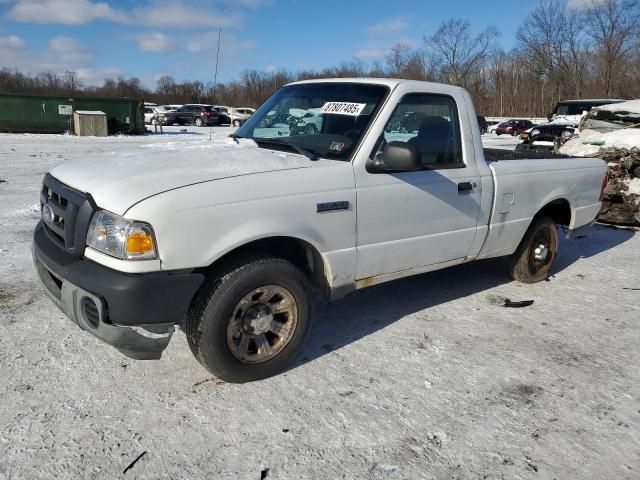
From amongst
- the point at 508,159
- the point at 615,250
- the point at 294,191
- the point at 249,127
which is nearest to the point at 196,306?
the point at 294,191

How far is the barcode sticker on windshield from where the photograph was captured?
3.78m

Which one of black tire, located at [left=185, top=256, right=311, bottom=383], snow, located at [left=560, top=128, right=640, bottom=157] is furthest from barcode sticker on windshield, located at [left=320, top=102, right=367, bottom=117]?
snow, located at [left=560, top=128, right=640, bottom=157]

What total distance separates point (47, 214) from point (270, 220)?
149 centimetres

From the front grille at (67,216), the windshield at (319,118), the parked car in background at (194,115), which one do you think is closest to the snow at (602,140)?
the windshield at (319,118)

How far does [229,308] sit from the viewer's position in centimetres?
304

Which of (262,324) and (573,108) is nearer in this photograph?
(262,324)

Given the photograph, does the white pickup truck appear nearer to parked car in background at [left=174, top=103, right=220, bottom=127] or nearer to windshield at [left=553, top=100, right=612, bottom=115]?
windshield at [left=553, top=100, right=612, bottom=115]

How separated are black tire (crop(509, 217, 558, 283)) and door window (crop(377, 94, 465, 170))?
148 cm

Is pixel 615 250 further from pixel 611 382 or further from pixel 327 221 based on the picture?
pixel 327 221

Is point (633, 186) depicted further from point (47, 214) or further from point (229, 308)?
point (47, 214)

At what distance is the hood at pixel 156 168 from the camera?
2.84 meters

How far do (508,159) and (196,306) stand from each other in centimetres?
331

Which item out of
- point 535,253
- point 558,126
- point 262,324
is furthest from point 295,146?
point 558,126

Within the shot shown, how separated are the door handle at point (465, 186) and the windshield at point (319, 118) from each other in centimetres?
94
